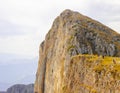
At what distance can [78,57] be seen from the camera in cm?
6338

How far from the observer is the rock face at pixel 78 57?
5125 centimetres

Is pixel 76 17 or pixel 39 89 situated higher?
pixel 76 17

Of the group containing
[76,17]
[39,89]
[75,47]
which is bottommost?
[39,89]

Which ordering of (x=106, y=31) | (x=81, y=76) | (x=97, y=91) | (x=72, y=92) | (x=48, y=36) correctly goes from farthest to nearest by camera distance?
(x=48, y=36) < (x=106, y=31) < (x=72, y=92) < (x=81, y=76) < (x=97, y=91)

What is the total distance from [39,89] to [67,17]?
3648 cm

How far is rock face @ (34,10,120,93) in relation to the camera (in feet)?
168

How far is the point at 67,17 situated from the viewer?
143m

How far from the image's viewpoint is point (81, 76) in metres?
59.9

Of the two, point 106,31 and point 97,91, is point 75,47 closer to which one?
point 106,31

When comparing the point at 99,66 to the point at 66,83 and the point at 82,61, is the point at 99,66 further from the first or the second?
the point at 66,83

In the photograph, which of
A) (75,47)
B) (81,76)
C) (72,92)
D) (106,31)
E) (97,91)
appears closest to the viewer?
(97,91)

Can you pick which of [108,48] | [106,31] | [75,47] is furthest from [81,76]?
[106,31]

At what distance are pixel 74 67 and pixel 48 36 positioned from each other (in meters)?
99.6

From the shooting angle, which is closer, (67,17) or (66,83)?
(66,83)
